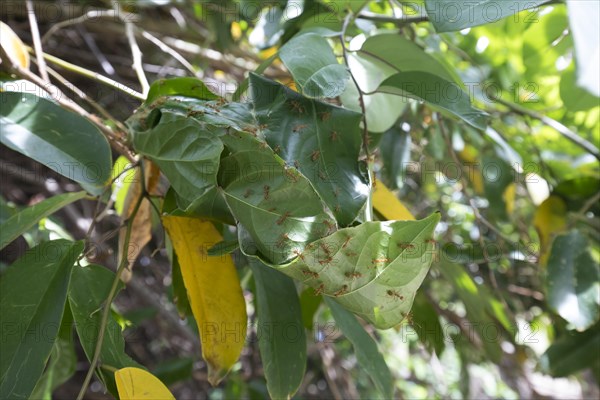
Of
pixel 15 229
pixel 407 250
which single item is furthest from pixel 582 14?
pixel 15 229

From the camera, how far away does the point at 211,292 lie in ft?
1.80

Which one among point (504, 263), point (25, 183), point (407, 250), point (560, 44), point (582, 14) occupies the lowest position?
point (504, 263)

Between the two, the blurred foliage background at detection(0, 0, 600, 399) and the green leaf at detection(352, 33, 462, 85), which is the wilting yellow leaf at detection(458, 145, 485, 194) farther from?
→ the green leaf at detection(352, 33, 462, 85)

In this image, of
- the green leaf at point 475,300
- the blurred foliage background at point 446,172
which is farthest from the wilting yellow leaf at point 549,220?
the green leaf at point 475,300

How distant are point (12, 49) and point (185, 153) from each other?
31 centimetres

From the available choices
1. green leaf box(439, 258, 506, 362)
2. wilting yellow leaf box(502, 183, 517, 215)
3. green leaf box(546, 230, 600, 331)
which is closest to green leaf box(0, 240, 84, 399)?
green leaf box(439, 258, 506, 362)

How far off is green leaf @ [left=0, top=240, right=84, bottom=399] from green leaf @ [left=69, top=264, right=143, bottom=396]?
2cm

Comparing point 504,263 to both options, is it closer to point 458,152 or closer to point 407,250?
point 458,152

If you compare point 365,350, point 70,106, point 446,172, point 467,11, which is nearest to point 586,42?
point 467,11

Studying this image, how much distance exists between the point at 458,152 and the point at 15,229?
32.0 inches

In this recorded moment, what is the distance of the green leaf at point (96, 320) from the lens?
0.54 metres

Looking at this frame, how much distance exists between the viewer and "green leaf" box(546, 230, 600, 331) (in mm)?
785

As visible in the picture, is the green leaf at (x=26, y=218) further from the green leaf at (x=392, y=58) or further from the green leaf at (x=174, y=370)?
the green leaf at (x=174, y=370)

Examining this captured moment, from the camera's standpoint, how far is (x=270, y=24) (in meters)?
0.90
